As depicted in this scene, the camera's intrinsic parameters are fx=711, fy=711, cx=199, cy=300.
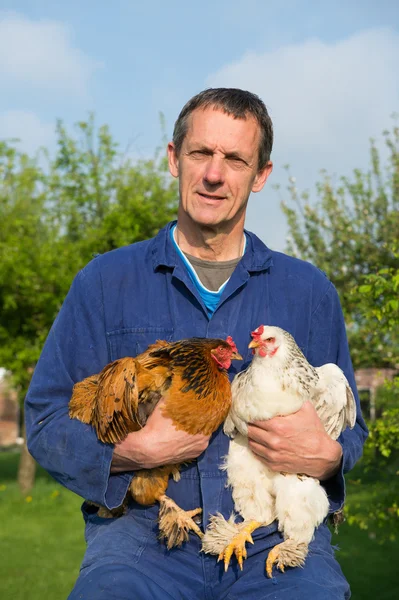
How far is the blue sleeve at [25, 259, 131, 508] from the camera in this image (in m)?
2.99

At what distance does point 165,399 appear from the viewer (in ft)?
10.1

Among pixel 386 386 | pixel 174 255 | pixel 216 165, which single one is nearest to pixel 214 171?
pixel 216 165

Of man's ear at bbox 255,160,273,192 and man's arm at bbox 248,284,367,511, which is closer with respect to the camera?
man's arm at bbox 248,284,367,511

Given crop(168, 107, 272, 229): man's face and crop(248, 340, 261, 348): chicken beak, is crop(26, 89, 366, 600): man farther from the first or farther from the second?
crop(248, 340, 261, 348): chicken beak

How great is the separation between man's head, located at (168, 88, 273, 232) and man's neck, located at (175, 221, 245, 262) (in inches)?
1.6

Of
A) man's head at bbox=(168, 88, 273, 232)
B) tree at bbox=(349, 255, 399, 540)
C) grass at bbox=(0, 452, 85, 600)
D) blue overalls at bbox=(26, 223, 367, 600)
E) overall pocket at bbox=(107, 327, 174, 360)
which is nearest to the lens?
blue overalls at bbox=(26, 223, 367, 600)

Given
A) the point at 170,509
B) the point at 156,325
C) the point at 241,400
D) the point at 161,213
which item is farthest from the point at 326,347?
the point at 161,213

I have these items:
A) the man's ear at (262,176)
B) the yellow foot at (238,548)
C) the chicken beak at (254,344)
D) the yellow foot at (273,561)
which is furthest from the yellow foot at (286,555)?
the man's ear at (262,176)

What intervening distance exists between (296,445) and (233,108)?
161 cm

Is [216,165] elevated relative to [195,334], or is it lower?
elevated

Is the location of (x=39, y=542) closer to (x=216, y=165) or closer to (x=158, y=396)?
(x=158, y=396)

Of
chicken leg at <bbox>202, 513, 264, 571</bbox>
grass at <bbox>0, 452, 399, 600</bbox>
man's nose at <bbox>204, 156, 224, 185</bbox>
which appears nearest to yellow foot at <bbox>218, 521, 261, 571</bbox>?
chicken leg at <bbox>202, 513, 264, 571</bbox>

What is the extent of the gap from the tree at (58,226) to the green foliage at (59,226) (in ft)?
0.06

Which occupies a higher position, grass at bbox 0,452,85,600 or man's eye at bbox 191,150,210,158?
man's eye at bbox 191,150,210,158
